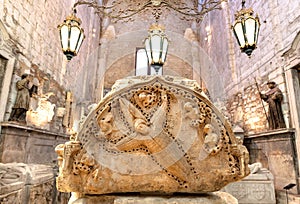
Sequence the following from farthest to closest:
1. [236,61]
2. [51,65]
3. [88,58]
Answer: [88,58]
[236,61]
[51,65]

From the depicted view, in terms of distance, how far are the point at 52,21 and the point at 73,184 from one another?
17.1 feet

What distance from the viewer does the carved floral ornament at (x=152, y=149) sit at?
1.07 m

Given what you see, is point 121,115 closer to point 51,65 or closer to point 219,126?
point 219,126

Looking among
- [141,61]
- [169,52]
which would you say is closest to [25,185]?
[169,52]

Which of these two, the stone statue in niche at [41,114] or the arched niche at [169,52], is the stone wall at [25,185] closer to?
the stone statue in niche at [41,114]

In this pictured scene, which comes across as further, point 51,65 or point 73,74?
point 73,74

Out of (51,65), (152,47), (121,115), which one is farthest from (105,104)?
(51,65)

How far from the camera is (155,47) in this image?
3.23m

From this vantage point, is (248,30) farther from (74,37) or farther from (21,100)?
(21,100)

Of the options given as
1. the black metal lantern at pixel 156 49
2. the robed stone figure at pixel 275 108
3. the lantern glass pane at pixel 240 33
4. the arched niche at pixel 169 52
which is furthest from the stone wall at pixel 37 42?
the robed stone figure at pixel 275 108

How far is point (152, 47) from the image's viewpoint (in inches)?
127

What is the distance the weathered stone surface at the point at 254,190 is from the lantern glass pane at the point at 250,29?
207 cm

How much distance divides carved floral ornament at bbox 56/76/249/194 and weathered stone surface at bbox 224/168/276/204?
2.24 metres

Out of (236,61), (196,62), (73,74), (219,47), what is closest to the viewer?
(236,61)
